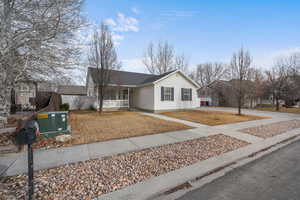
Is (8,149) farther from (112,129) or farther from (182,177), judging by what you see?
(182,177)

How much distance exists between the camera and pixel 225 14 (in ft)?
28.8

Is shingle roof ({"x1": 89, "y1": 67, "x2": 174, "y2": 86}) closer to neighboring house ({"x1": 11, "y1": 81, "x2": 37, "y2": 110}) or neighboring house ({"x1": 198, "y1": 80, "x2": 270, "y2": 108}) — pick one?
neighboring house ({"x1": 11, "y1": 81, "x2": 37, "y2": 110})

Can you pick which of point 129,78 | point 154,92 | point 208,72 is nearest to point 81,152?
point 154,92

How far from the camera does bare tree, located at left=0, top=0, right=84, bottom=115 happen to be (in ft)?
13.3

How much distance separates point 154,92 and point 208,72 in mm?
26764

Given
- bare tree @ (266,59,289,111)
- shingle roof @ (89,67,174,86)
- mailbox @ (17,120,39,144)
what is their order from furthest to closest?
bare tree @ (266,59,289,111)
shingle roof @ (89,67,174,86)
mailbox @ (17,120,39,144)

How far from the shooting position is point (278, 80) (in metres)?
18.9

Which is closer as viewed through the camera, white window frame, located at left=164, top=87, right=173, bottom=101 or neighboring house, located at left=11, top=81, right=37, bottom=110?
neighboring house, located at left=11, top=81, right=37, bottom=110

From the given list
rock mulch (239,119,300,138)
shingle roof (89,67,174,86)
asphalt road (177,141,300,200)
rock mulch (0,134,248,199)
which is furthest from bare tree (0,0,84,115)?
rock mulch (239,119,300,138)

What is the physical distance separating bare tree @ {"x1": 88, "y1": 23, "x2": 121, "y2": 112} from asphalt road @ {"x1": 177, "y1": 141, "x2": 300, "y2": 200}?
37.3ft

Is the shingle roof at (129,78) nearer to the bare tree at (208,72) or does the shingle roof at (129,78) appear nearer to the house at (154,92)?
the house at (154,92)

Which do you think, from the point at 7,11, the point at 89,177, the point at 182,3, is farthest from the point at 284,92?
the point at 7,11

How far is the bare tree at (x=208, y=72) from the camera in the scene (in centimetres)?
3288

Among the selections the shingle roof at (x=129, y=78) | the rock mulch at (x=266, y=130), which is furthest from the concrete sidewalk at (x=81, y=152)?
the shingle roof at (x=129, y=78)
